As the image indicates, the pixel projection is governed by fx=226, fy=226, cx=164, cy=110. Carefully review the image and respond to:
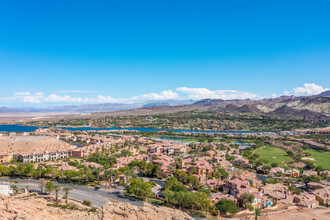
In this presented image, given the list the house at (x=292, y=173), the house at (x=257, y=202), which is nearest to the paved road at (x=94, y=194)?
the house at (x=257, y=202)

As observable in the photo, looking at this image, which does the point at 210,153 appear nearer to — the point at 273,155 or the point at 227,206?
the point at 273,155

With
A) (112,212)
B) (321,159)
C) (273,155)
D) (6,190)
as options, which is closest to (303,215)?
(112,212)

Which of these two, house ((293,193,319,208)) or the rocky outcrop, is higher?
the rocky outcrop

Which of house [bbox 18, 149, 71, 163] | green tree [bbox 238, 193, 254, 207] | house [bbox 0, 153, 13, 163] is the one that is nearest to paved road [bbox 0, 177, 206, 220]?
green tree [bbox 238, 193, 254, 207]

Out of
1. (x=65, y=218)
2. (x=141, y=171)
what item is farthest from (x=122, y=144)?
(x=65, y=218)

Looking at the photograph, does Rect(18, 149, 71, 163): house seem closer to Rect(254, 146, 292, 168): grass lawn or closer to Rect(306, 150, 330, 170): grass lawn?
Rect(254, 146, 292, 168): grass lawn

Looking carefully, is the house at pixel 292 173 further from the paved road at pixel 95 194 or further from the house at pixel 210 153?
the paved road at pixel 95 194

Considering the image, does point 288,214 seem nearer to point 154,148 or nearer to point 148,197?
point 148,197
